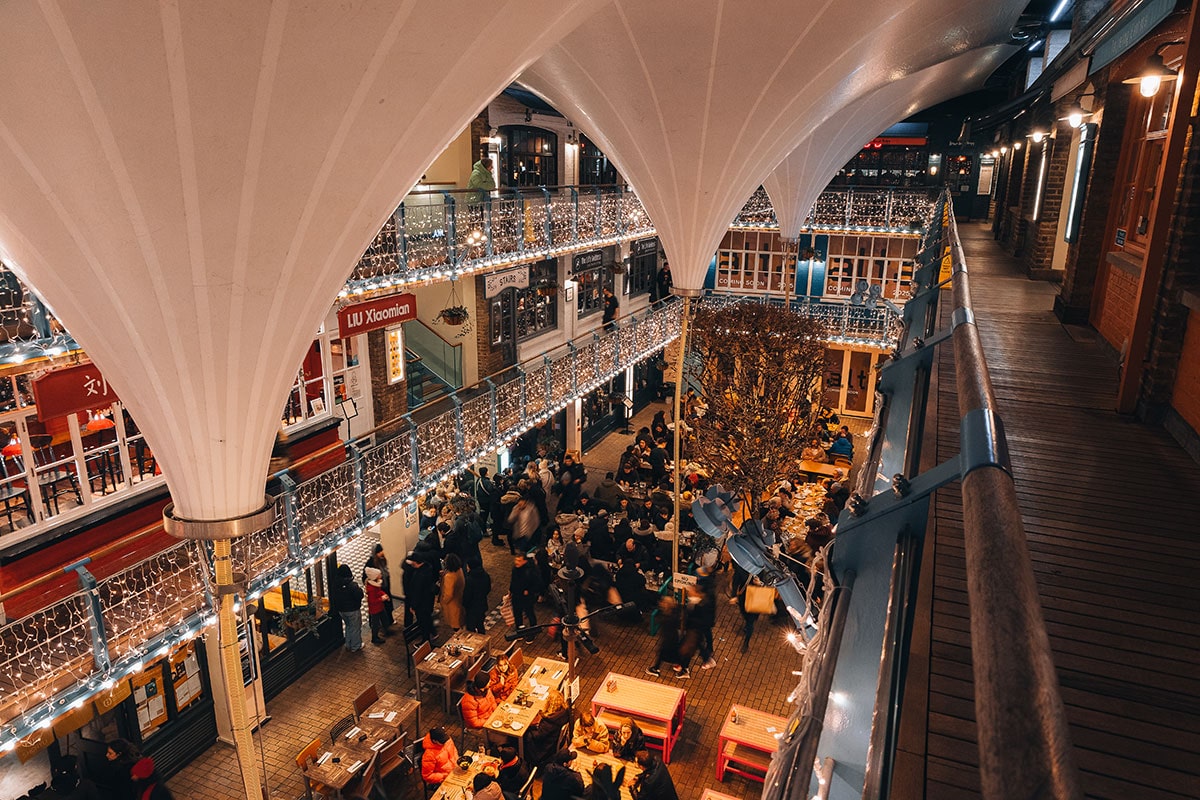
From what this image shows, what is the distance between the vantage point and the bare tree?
44.3ft

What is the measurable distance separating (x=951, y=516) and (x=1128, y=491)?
144 centimetres

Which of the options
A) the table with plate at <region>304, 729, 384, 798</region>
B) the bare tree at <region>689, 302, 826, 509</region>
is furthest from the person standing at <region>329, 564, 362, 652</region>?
the bare tree at <region>689, 302, 826, 509</region>

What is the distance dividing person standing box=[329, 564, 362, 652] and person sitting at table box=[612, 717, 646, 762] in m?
5.03

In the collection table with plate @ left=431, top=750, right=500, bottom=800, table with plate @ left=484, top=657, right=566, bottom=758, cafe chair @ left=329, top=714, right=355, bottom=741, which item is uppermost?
table with plate @ left=484, top=657, right=566, bottom=758

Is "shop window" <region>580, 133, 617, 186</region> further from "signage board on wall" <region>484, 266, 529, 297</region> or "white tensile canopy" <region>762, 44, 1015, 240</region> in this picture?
"white tensile canopy" <region>762, 44, 1015, 240</region>

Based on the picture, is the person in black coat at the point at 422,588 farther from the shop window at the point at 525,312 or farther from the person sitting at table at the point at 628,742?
the shop window at the point at 525,312

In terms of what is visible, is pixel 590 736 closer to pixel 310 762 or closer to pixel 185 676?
pixel 310 762

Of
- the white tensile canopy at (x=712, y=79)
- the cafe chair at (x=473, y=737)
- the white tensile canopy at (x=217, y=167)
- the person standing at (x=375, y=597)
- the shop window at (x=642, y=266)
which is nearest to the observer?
the white tensile canopy at (x=217, y=167)

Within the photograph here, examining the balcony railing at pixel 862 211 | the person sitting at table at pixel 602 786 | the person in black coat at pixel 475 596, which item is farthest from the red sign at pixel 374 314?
the balcony railing at pixel 862 211

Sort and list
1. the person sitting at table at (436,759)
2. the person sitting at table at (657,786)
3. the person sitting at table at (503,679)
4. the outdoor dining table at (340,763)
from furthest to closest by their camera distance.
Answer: the person sitting at table at (503,679)
the person sitting at table at (436,759)
the outdoor dining table at (340,763)
the person sitting at table at (657,786)

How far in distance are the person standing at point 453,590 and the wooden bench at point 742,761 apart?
14.9 feet

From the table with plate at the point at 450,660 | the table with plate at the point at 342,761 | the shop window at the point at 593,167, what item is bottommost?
the table with plate at the point at 450,660

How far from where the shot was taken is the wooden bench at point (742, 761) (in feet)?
29.1

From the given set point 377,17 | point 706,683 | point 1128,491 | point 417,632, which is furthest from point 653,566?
point 377,17
